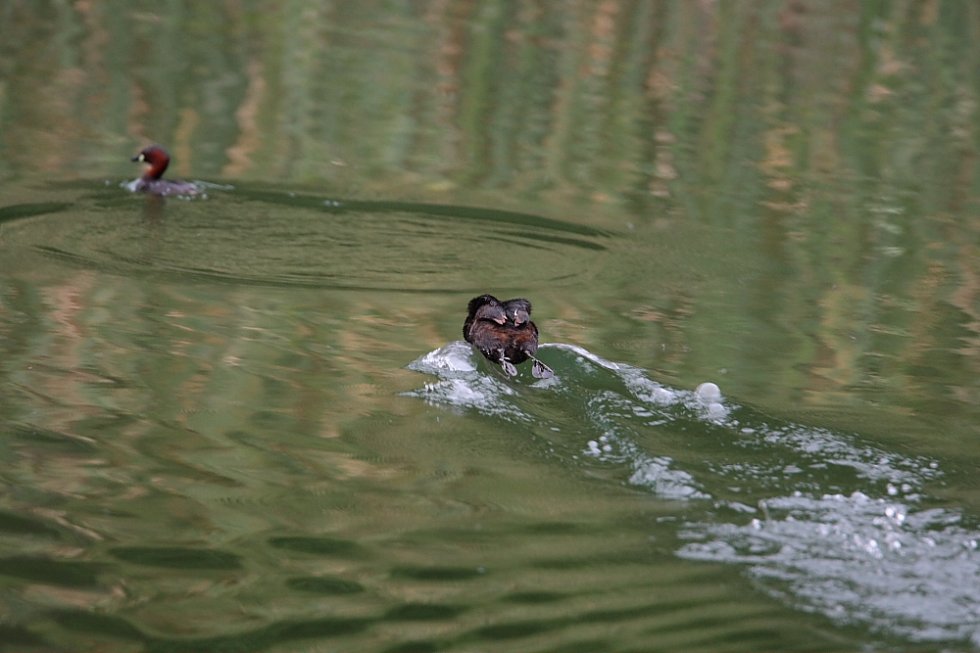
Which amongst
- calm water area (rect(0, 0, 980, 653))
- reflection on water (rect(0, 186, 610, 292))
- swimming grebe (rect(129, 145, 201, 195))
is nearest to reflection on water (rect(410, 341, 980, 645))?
calm water area (rect(0, 0, 980, 653))

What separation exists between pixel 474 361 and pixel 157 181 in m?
3.86

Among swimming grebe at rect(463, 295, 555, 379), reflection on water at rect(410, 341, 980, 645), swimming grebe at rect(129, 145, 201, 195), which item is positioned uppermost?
swimming grebe at rect(129, 145, 201, 195)

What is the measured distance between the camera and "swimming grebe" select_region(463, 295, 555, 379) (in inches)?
244

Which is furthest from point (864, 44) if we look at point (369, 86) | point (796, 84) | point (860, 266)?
point (860, 266)

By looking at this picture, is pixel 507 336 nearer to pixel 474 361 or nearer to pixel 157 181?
pixel 474 361

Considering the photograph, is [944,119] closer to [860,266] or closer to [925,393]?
[860,266]

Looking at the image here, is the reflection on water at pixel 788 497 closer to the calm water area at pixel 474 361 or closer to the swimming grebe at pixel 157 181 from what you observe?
the calm water area at pixel 474 361

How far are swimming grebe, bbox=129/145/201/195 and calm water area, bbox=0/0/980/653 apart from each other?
0.32 ft

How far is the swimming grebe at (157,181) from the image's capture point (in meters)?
9.45

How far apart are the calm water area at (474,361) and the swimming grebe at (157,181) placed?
98 mm

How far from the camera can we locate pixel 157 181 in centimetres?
950

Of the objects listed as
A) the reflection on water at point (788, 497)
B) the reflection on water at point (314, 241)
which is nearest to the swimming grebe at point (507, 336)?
the reflection on water at point (788, 497)

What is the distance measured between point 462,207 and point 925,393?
3845 mm

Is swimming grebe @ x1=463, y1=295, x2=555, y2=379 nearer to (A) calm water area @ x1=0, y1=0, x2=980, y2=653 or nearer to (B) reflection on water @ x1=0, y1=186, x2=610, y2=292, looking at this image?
(A) calm water area @ x1=0, y1=0, x2=980, y2=653
